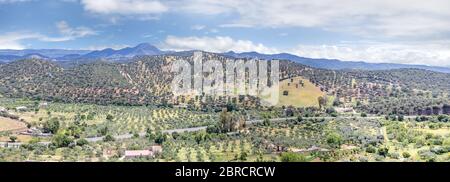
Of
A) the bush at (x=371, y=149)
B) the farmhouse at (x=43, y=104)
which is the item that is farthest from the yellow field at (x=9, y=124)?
the bush at (x=371, y=149)

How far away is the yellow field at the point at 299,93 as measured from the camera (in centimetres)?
2539

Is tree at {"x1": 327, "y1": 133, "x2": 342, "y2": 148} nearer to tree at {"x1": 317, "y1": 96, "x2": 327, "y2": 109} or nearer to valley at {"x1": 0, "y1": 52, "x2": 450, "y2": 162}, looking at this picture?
valley at {"x1": 0, "y1": 52, "x2": 450, "y2": 162}

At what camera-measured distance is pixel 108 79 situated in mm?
29641

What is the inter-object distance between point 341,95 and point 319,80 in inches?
97.8

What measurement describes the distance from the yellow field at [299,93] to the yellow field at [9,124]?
12.6 m

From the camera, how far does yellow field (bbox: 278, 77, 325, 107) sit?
2539 centimetres

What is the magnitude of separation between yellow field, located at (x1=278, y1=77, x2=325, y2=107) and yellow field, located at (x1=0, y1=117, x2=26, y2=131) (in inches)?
496

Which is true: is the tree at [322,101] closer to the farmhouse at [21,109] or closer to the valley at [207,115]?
the valley at [207,115]

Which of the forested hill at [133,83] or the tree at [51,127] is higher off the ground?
the forested hill at [133,83]

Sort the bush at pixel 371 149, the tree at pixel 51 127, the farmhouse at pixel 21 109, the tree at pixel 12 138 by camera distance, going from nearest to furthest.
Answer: the bush at pixel 371 149 → the tree at pixel 12 138 → the tree at pixel 51 127 → the farmhouse at pixel 21 109

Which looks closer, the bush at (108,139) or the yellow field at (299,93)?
the bush at (108,139)

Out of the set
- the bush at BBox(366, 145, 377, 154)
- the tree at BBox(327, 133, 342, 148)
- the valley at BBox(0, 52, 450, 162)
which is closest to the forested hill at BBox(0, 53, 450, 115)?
the valley at BBox(0, 52, 450, 162)
